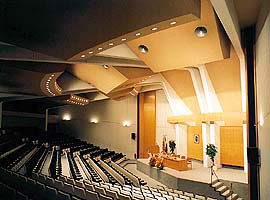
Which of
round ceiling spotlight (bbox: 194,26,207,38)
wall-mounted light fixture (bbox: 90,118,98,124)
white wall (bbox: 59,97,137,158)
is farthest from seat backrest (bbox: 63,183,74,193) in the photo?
wall-mounted light fixture (bbox: 90,118,98,124)

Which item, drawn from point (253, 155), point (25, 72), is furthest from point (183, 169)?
point (25, 72)

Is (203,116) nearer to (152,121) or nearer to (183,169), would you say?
(183,169)

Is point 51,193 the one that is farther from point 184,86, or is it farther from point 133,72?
point 184,86

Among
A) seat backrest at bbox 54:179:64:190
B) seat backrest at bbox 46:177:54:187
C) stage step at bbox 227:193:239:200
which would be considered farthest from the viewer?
stage step at bbox 227:193:239:200

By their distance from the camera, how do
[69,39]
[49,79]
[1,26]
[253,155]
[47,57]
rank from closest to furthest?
1. [1,26]
2. [69,39]
3. [253,155]
4. [47,57]
5. [49,79]

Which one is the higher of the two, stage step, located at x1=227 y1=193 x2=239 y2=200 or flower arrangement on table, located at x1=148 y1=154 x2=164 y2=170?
flower arrangement on table, located at x1=148 y1=154 x2=164 y2=170

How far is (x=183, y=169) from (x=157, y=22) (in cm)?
860

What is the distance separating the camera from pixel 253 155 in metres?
6.91

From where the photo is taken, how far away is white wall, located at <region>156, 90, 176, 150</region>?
680 inches

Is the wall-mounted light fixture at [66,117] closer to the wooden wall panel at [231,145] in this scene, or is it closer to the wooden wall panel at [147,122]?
the wooden wall panel at [147,122]

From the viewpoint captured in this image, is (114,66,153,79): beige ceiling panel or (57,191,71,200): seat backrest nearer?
(57,191,71,200): seat backrest

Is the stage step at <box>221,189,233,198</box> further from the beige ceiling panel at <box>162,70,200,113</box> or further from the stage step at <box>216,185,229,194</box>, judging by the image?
the beige ceiling panel at <box>162,70,200,113</box>

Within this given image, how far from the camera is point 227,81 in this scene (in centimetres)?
1057

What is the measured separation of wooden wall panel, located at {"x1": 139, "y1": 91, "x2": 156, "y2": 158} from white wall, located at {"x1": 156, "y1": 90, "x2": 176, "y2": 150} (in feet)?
1.31
